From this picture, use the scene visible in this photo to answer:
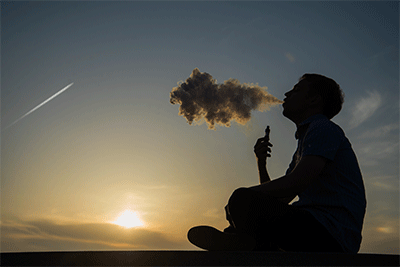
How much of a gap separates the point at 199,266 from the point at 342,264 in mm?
1011

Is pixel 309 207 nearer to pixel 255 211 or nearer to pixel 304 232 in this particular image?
pixel 304 232

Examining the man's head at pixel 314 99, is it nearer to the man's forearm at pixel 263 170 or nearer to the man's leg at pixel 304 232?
the man's forearm at pixel 263 170

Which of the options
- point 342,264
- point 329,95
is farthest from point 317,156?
point 329,95

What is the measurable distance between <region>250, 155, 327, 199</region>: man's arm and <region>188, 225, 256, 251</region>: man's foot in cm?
48

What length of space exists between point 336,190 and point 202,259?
1.34 meters

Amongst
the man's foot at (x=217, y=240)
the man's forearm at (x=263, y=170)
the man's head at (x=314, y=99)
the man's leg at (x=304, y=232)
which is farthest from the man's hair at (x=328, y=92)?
the man's foot at (x=217, y=240)

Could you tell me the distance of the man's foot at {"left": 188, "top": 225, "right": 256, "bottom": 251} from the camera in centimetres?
320

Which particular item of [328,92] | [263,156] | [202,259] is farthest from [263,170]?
[202,259]

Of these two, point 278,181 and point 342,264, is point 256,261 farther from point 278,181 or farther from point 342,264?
point 278,181

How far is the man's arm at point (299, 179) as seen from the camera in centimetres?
305

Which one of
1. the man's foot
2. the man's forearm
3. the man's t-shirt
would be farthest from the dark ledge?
the man's forearm

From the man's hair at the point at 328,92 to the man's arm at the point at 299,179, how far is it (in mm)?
1091

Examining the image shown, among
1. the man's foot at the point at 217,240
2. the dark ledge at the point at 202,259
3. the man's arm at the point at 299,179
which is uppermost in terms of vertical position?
the man's arm at the point at 299,179

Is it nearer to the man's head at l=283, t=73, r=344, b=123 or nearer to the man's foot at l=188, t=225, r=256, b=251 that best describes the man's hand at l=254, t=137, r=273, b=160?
the man's head at l=283, t=73, r=344, b=123
